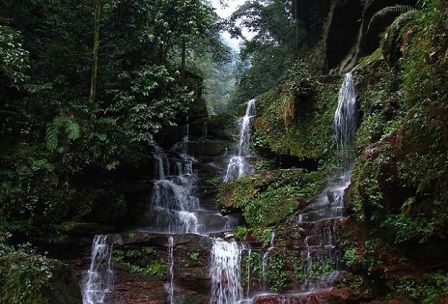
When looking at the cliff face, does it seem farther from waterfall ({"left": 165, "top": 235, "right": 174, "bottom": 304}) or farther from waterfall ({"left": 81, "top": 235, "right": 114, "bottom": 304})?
waterfall ({"left": 81, "top": 235, "right": 114, "bottom": 304})

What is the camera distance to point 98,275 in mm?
8844

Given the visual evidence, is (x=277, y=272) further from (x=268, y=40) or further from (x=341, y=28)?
(x=268, y=40)

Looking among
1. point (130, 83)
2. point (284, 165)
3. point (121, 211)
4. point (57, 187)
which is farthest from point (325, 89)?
point (57, 187)

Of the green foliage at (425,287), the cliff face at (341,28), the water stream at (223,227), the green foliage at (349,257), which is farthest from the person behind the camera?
the cliff face at (341,28)

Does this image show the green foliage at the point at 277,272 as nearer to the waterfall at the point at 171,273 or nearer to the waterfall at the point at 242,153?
the waterfall at the point at 171,273

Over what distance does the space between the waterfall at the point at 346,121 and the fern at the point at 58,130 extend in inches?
283

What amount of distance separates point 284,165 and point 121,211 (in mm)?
5408

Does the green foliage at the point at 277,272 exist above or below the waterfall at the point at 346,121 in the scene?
below

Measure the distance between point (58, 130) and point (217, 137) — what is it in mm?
7057

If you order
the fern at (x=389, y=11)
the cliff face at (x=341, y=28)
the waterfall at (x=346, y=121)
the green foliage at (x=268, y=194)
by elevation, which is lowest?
the green foliage at (x=268, y=194)

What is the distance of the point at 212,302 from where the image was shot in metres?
8.25

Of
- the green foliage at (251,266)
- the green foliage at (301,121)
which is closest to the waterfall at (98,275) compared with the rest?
the green foliage at (251,266)

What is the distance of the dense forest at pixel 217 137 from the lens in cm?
575

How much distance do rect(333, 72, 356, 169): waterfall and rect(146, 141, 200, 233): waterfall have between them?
4.65m
